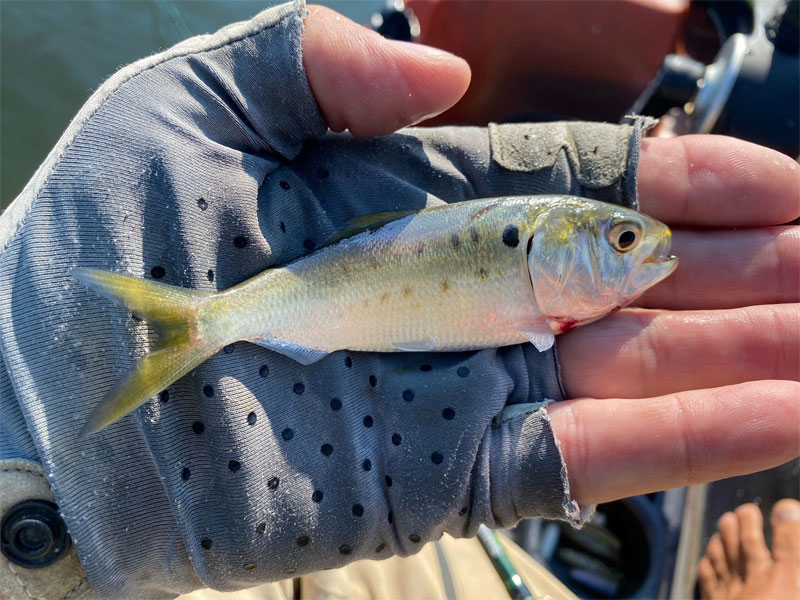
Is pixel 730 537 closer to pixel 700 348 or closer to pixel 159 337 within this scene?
pixel 700 348

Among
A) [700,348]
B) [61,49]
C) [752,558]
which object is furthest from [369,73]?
[61,49]

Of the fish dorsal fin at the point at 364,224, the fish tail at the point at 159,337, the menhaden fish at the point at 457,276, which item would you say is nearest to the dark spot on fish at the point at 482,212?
the menhaden fish at the point at 457,276

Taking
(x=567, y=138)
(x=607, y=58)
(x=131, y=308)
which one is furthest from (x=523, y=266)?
(x=607, y=58)

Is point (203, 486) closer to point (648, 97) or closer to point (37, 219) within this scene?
point (37, 219)

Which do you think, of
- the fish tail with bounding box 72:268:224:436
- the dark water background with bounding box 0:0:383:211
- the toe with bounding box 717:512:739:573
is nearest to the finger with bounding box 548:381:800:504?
the fish tail with bounding box 72:268:224:436

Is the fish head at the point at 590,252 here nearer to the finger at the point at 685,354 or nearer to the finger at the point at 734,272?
the finger at the point at 685,354

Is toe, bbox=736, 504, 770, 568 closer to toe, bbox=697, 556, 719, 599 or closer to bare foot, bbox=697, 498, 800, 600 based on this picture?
bare foot, bbox=697, 498, 800, 600
